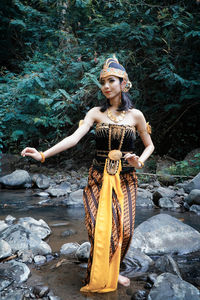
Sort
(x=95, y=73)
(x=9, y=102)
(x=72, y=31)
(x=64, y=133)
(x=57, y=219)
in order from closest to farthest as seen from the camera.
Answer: (x=57, y=219) → (x=95, y=73) → (x=9, y=102) → (x=72, y=31) → (x=64, y=133)

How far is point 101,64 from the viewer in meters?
7.44

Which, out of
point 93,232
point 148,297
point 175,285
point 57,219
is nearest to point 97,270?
point 93,232

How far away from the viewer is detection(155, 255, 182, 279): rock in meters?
2.91

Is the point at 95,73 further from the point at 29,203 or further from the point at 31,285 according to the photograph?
the point at 31,285

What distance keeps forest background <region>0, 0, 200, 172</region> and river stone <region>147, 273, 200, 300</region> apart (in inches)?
220

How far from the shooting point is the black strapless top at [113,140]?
2691mm

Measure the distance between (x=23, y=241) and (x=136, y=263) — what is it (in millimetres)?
1390

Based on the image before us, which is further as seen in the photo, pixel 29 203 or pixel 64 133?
pixel 64 133

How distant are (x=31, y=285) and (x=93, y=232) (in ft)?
2.58

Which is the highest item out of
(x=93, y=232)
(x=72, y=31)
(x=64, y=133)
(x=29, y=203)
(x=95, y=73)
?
(x=72, y=31)

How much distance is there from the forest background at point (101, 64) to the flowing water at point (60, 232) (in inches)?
70.9

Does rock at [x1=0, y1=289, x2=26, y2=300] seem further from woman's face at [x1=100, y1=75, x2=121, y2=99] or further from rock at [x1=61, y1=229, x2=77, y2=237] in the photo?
woman's face at [x1=100, y1=75, x2=121, y2=99]

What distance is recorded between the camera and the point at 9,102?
839cm

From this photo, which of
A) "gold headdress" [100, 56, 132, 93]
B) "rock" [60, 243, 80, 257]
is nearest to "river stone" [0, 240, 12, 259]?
"rock" [60, 243, 80, 257]
